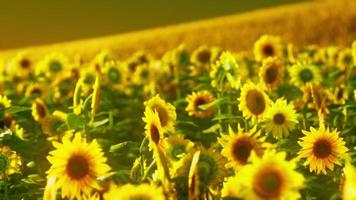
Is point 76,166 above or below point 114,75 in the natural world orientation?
below

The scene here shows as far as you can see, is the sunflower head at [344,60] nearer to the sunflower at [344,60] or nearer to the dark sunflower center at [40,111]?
the sunflower at [344,60]

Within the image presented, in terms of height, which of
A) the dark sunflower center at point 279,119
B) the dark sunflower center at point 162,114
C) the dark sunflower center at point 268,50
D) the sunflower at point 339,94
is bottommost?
the dark sunflower center at point 162,114

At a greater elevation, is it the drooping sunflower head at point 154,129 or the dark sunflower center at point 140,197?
the drooping sunflower head at point 154,129

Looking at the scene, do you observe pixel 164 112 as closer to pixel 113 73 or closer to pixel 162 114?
pixel 162 114

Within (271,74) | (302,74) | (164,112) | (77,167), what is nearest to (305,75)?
(302,74)

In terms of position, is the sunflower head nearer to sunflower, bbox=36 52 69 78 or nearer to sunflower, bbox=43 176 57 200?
sunflower, bbox=36 52 69 78

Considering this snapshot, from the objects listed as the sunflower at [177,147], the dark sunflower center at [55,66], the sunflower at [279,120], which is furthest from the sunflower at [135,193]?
the dark sunflower center at [55,66]

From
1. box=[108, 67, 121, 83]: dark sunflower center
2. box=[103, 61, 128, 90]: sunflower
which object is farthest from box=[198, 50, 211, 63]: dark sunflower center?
box=[108, 67, 121, 83]: dark sunflower center
